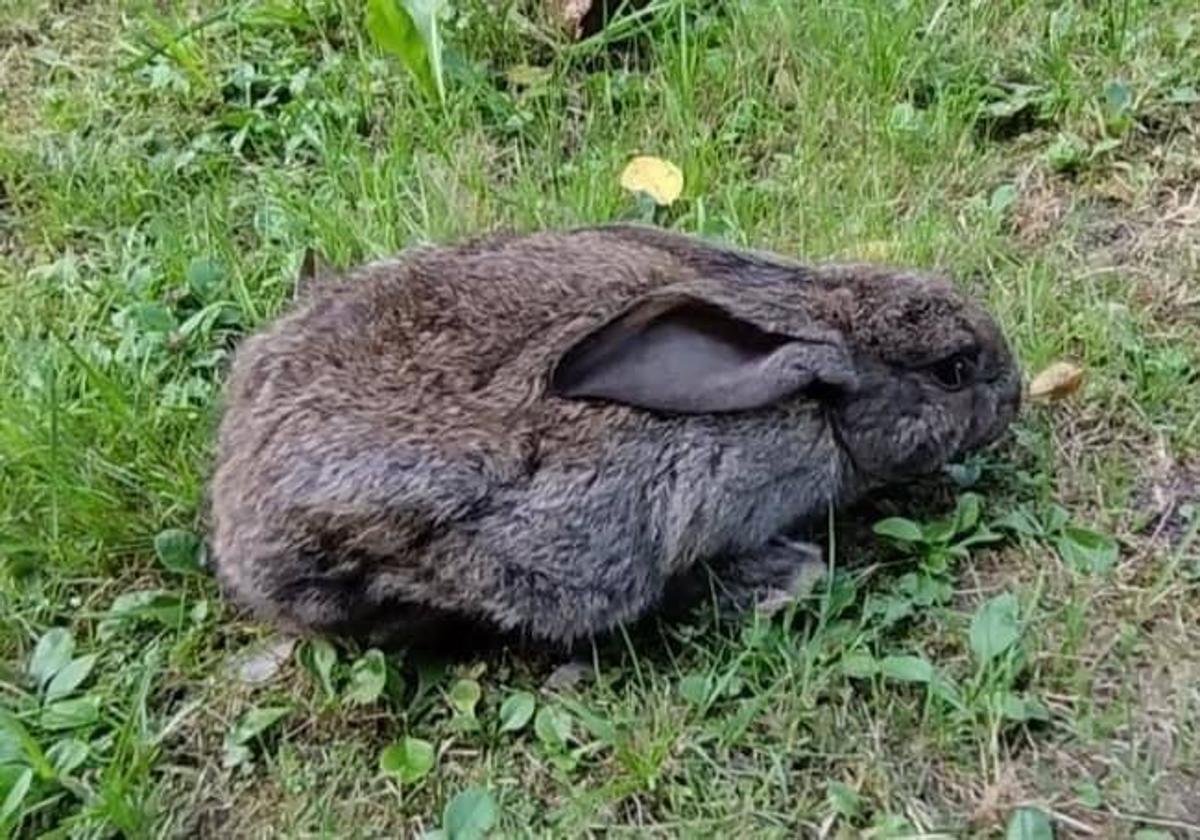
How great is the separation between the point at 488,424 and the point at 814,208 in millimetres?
1323

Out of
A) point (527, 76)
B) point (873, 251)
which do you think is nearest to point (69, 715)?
point (873, 251)

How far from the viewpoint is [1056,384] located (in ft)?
12.8

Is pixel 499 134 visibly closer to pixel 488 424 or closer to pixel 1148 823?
pixel 488 424

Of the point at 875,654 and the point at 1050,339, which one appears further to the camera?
the point at 1050,339

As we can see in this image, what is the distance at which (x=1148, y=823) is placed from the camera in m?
3.09

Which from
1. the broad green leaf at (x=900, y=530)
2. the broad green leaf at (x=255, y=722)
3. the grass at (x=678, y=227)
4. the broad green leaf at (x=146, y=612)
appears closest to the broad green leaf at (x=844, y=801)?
the grass at (x=678, y=227)

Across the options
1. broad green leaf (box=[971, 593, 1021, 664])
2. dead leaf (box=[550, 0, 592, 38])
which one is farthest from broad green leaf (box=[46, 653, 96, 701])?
dead leaf (box=[550, 0, 592, 38])

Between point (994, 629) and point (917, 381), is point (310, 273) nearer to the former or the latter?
point (917, 381)

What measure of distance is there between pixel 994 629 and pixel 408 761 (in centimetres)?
101

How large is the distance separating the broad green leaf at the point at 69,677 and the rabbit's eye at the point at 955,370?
1631 mm

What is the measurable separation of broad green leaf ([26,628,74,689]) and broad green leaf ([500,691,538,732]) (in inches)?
31.8

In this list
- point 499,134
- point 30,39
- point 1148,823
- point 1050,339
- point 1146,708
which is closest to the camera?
point 1148,823

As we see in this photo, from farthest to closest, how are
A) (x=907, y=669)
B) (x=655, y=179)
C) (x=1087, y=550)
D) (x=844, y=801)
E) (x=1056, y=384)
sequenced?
(x=655, y=179) → (x=1056, y=384) → (x=1087, y=550) → (x=907, y=669) → (x=844, y=801)

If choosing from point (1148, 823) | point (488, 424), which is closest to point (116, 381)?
point (488, 424)
